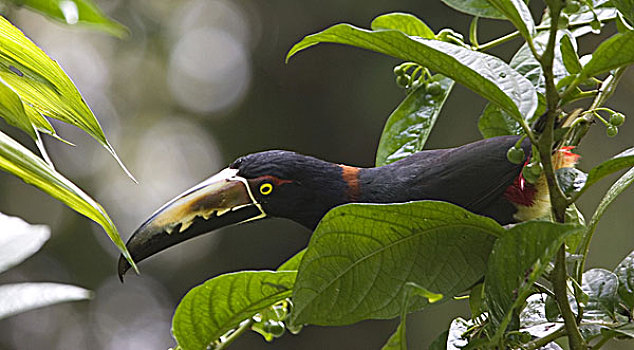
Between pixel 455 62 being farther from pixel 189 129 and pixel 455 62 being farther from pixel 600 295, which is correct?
pixel 189 129

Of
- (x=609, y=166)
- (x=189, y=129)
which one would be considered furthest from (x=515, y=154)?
(x=189, y=129)

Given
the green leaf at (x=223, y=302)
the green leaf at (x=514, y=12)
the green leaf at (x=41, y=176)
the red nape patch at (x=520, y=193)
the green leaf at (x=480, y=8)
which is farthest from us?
the red nape patch at (x=520, y=193)

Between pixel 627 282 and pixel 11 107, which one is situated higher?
pixel 11 107

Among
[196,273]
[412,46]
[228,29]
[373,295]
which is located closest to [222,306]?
[373,295]

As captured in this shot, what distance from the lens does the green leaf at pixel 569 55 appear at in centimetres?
49

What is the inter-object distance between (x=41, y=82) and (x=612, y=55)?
356 mm

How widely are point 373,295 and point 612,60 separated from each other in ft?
0.73

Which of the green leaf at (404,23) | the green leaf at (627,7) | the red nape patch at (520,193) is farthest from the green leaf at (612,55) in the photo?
the red nape patch at (520,193)

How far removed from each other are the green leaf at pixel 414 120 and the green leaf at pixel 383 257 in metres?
0.29

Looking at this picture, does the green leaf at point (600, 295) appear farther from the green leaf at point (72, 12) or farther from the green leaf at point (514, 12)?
the green leaf at point (72, 12)

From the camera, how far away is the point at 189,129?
3330 mm

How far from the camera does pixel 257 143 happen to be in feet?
9.47

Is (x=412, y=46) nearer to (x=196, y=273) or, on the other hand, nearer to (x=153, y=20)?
(x=196, y=273)

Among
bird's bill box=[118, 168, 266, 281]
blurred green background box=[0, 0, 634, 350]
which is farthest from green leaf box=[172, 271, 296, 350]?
blurred green background box=[0, 0, 634, 350]
